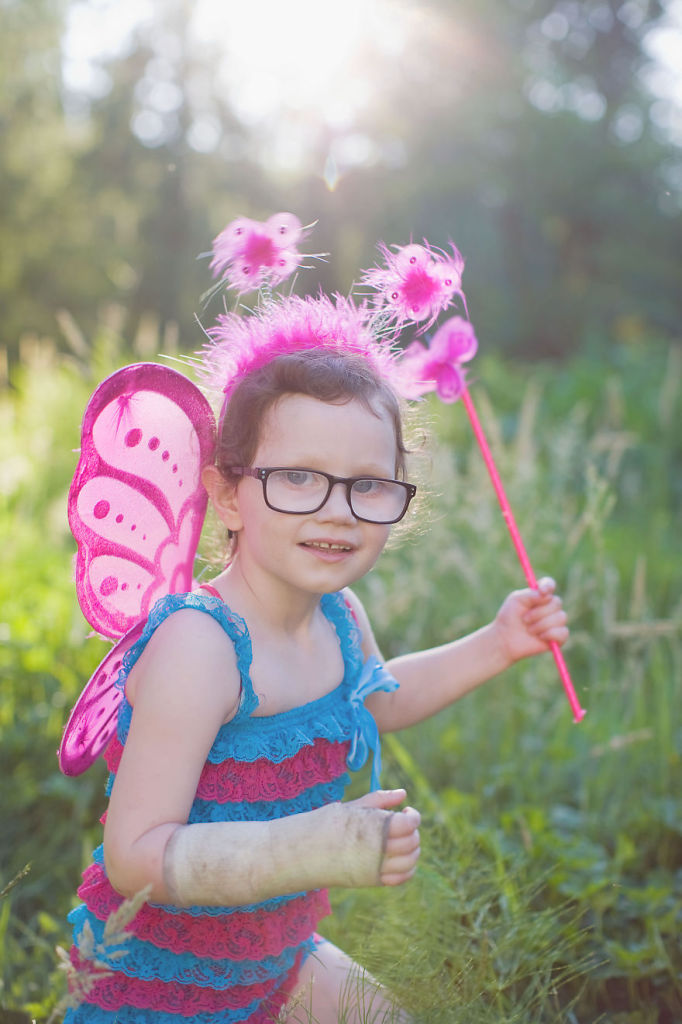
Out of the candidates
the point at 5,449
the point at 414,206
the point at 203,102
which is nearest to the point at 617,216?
the point at 414,206

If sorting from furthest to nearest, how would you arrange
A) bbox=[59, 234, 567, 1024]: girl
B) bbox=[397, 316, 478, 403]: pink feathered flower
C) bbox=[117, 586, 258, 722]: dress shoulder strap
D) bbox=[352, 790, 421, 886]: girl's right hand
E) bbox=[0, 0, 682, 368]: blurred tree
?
bbox=[0, 0, 682, 368]: blurred tree < bbox=[397, 316, 478, 403]: pink feathered flower < bbox=[117, 586, 258, 722]: dress shoulder strap < bbox=[59, 234, 567, 1024]: girl < bbox=[352, 790, 421, 886]: girl's right hand

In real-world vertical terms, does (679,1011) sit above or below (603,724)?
below

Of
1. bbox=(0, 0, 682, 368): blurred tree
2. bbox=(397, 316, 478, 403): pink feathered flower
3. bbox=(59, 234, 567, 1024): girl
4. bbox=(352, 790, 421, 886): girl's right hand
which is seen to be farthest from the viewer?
bbox=(0, 0, 682, 368): blurred tree

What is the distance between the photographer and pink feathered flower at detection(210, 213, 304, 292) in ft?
5.32

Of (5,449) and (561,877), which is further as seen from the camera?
(5,449)

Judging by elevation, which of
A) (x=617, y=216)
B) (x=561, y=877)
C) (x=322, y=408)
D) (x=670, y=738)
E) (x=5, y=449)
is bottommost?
(x=561, y=877)

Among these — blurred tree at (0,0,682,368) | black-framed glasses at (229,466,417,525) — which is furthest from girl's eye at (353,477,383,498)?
blurred tree at (0,0,682,368)

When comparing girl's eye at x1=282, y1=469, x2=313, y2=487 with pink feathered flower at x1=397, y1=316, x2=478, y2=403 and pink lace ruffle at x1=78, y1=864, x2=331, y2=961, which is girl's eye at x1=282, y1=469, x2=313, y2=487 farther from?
pink lace ruffle at x1=78, y1=864, x2=331, y2=961

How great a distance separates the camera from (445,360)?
176 centimetres

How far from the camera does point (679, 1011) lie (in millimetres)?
1873

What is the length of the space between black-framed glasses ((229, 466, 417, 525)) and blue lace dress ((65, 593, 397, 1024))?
0.62ft

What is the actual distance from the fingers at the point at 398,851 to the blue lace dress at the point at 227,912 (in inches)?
15.0

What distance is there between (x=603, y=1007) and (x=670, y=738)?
39.8 inches

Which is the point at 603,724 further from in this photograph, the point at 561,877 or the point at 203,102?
the point at 203,102
